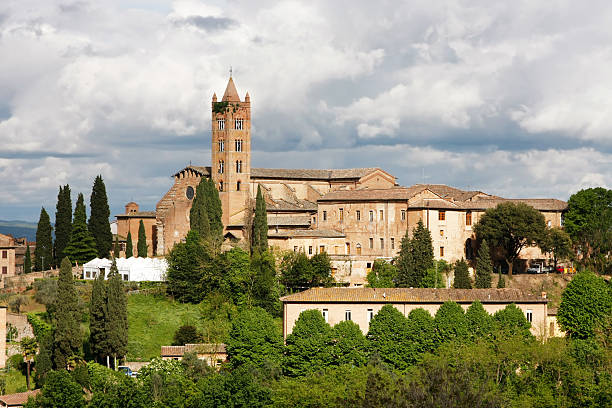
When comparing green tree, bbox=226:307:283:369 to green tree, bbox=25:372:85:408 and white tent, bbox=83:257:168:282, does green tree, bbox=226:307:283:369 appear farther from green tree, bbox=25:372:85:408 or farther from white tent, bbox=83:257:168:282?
white tent, bbox=83:257:168:282

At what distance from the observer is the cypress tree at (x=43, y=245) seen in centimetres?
7362

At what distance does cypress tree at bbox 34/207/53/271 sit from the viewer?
7362 centimetres

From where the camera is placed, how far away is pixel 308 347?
5038cm

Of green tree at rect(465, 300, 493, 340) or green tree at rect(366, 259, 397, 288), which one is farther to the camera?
green tree at rect(366, 259, 397, 288)

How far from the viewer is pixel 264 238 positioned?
2655 inches

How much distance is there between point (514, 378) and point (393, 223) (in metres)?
24.2

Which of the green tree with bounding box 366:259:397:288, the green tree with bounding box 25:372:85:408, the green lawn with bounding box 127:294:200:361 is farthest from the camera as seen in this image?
the green tree with bounding box 366:259:397:288

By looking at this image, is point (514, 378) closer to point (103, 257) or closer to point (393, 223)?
point (393, 223)

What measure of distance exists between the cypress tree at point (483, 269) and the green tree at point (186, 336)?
19.9m

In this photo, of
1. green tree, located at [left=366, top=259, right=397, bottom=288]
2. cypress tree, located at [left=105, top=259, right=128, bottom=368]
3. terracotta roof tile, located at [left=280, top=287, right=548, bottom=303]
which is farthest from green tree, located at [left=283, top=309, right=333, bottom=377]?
green tree, located at [left=366, top=259, right=397, bottom=288]

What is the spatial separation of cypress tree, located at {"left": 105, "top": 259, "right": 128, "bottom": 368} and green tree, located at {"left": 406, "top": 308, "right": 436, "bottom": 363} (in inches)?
606

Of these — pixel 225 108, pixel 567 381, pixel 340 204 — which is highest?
pixel 225 108

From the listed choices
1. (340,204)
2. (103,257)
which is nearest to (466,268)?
(340,204)

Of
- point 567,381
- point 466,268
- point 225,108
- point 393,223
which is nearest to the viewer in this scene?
point 567,381
